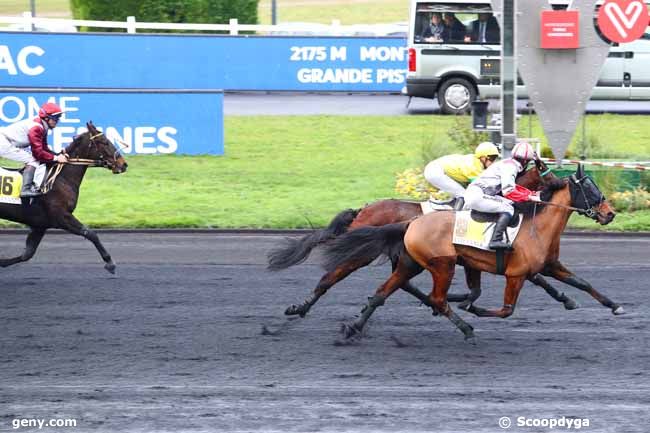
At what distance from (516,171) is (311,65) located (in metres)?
15.3

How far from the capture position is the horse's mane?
9195 mm

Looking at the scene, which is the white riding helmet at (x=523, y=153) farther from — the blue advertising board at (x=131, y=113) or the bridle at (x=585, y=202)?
the blue advertising board at (x=131, y=113)

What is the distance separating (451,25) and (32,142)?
40.1 feet

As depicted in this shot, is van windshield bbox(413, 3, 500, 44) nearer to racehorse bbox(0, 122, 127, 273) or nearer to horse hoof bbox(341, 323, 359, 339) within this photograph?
racehorse bbox(0, 122, 127, 273)

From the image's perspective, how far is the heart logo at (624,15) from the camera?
622 inches

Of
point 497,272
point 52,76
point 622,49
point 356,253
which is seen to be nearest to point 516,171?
point 497,272

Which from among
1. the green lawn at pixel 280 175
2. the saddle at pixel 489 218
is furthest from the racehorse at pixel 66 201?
the saddle at pixel 489 218

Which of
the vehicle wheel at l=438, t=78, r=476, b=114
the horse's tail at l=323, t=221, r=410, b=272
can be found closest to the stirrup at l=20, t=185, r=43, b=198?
the horse's tail at l=323, t=221, r=410, b=272

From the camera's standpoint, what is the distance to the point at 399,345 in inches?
361

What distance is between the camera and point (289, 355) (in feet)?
29.1

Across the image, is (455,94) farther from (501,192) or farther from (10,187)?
(501,192)

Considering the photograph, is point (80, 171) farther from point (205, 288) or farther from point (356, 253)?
point (356, 253)

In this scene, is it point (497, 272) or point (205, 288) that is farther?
point (205, 288)

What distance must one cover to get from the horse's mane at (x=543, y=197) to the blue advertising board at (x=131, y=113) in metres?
9.74
